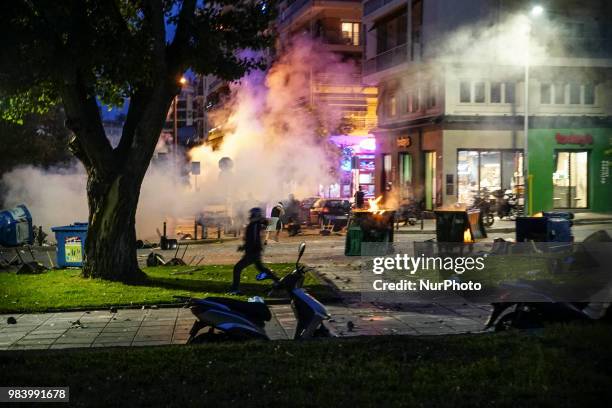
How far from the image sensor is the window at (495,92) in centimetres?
3319

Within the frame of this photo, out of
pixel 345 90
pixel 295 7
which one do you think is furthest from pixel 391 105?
pixel 295 7

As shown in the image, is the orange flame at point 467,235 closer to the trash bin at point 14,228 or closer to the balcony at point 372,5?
the trash bin at point 14,228

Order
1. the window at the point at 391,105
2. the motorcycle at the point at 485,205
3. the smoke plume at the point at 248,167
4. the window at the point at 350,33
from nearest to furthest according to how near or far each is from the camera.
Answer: the motorcycle at the point at 485,205 < the smoke plume at the point at 248,167 < the window at the point at 391,105 < the window at the point at 350,33

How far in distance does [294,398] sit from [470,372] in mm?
1649

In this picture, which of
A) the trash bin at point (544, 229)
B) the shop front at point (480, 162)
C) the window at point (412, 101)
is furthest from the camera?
the window at point (412, 101)

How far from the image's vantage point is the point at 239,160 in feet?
120

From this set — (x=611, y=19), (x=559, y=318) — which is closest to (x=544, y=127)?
(x=611, y=19)

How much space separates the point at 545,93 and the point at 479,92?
311 cm

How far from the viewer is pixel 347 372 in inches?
237

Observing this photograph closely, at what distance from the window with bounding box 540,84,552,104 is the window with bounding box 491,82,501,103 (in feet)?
6.43

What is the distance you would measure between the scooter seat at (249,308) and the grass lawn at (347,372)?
0.95 ft

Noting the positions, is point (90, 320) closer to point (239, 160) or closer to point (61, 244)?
point (61, 244)

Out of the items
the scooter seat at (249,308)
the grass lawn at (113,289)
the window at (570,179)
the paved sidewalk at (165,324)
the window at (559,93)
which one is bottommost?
the paved sidewalk at (165,324)
